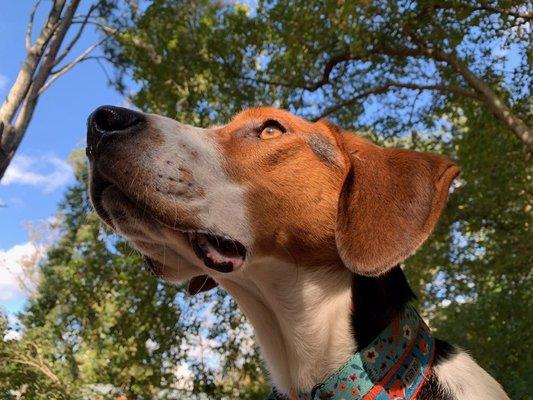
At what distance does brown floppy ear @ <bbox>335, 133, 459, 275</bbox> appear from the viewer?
2564mm

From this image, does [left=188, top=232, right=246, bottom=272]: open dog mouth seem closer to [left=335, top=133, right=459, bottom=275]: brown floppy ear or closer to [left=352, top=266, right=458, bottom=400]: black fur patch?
[left=335, top=133, right=459, bottom=275]: brown floppy ear

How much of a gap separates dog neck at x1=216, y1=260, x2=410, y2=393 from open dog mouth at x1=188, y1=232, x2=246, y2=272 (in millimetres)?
200

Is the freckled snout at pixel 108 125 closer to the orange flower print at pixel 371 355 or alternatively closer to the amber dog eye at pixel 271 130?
the amber dog eye at pixel 271 130

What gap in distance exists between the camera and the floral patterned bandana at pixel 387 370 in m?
2.39

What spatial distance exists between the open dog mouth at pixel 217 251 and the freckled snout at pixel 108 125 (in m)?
0.54

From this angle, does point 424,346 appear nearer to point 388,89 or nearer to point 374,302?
point 374,302

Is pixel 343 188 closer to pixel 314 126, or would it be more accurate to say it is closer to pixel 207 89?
pixel 314 126

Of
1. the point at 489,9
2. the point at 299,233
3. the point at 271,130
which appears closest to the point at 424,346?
the point at 299,233

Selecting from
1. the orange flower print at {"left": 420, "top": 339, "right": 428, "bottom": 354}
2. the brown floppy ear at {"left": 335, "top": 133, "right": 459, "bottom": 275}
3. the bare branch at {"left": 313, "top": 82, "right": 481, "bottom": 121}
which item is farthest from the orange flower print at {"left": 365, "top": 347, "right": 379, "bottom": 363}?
the bare branch at {"left": 313, "top": 82, "right": 481, "bottom": 121}

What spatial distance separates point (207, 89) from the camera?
1219cm

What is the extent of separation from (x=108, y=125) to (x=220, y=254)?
2.52 ft

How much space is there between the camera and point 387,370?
2402 millimetres

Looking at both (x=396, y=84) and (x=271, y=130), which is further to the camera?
(x=396, y=84)

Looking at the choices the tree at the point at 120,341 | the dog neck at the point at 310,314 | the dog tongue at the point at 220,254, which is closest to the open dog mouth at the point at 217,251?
the dog tongue at the point at 220,254
